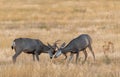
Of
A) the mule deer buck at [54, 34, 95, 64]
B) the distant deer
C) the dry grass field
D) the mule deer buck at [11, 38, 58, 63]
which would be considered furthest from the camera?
the distant deer

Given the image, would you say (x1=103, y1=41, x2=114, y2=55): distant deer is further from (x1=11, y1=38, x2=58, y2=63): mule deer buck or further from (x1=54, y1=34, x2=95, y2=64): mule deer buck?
(x1=11, y1=38, x2=58, y2=63): mule deer buck

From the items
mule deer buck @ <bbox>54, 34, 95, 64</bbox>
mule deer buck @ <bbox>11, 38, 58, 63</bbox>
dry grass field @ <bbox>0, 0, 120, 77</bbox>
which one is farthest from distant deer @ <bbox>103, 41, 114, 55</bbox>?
mule deer buck @ <bbox>11, 38, 58, 63</bbox>

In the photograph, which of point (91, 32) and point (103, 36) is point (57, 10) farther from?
point (103, 36)

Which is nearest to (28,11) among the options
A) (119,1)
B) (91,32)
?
(119,1)

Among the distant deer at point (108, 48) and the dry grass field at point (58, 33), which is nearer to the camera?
the dry grass field at point (58, 33)

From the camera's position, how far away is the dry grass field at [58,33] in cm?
1288

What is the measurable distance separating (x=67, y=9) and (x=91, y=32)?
19.8 meters

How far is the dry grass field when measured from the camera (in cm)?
1288

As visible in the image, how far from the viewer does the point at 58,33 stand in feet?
92.5

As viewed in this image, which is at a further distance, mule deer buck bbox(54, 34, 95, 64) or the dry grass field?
mule deer buck bbox(54, 34, 95, 64)

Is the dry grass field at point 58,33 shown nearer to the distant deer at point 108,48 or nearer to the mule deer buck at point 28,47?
the distant deer at point 108,48

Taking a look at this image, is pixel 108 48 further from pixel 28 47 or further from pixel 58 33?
pixel 58 33

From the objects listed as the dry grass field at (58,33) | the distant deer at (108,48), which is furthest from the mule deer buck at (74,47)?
the distant deer at (108,48)

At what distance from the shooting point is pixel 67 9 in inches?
1903
